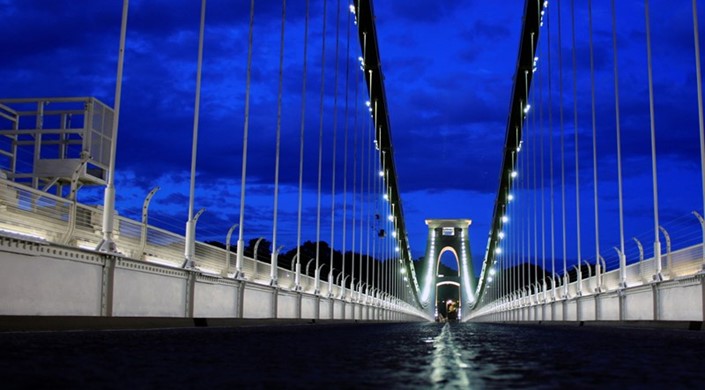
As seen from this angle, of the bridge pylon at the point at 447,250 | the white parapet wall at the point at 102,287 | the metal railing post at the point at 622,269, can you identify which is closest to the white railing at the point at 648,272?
the metal railing post at the point at 622,269

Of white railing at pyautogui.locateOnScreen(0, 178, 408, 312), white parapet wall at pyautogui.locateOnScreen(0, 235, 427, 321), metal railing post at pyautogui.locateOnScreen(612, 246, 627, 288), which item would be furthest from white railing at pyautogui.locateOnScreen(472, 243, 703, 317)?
white railing at pyautogui.locateOnScreen(0, 178, 408, 312)

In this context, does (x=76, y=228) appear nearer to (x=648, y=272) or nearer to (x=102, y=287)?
(x=102, y=287)

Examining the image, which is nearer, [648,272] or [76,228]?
[76,228]

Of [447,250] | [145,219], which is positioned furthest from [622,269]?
[447,250]

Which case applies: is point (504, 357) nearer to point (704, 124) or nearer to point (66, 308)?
point (66, 308)

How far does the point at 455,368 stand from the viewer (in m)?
4.03

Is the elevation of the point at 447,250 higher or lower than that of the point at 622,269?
higher

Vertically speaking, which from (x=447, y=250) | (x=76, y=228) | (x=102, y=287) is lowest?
(x=102, y=287)

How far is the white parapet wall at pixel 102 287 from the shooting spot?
27.3ft

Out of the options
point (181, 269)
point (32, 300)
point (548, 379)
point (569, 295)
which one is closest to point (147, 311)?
point (181, 269)

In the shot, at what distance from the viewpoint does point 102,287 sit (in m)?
9.84

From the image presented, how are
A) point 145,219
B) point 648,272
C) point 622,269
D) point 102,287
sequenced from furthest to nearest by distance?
point 622,269 → point 648,272 → point 145,219 → point 102,287

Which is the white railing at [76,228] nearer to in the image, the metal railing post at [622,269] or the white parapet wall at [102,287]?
the white parapet wall at [102,287]

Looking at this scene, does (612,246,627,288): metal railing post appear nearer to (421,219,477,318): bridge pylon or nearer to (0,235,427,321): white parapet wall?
(0,235,427,321): white parapet wall
